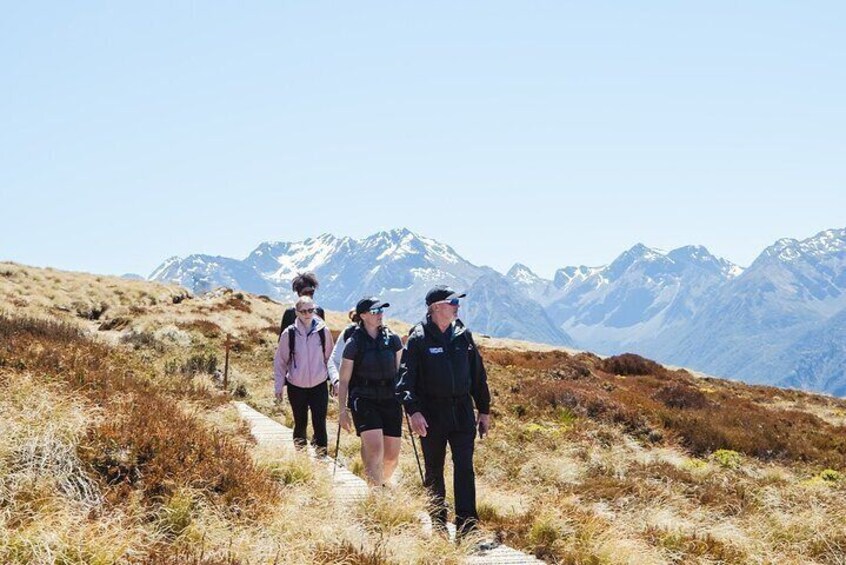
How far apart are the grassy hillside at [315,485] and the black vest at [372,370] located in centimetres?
99

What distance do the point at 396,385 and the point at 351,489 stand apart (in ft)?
4.74

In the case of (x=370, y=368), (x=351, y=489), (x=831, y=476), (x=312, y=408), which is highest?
(x=370, y=368)

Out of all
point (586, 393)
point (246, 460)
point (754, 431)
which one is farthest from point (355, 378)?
point (754, 431)

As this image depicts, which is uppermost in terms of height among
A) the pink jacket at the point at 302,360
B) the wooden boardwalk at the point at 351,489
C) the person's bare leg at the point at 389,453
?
the pink jacket at the point at 302,360

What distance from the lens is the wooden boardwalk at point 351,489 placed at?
5604 mm

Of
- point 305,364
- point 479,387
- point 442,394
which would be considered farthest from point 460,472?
point 305,364

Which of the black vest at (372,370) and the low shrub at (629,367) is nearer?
the black vest at (372,370)

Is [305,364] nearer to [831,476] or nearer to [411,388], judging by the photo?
[411,388]

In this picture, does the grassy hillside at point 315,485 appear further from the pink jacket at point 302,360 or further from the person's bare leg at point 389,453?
the pink jacket at point 302,360

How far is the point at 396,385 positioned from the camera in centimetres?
691

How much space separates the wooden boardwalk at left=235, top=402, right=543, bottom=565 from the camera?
5604 mm

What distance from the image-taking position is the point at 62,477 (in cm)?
507

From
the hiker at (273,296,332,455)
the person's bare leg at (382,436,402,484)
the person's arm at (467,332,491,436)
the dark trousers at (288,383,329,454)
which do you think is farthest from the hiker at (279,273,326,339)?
the person's arm at (467,332,491,436)

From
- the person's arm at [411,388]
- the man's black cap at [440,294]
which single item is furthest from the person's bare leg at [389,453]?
the man's black cap at [440,294]
